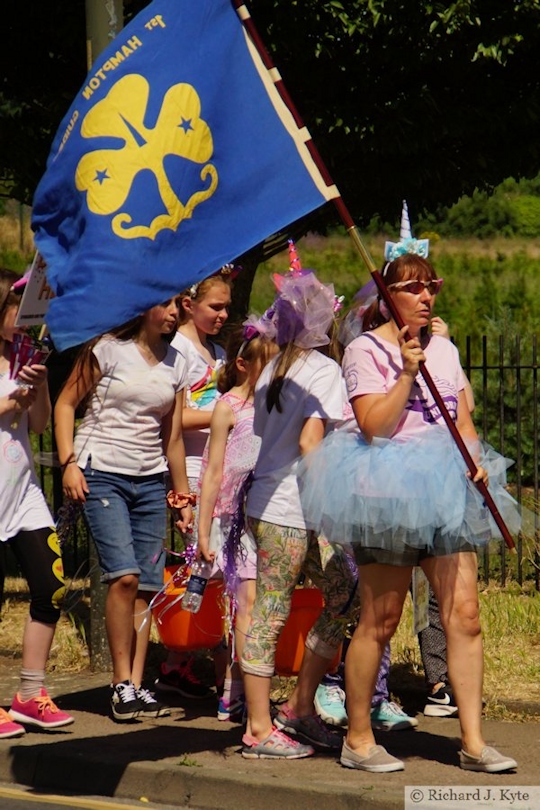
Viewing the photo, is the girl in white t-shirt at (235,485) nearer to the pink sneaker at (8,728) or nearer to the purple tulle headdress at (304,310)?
the purple tulle headdress at (304,310)

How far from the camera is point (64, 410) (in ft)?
21.6

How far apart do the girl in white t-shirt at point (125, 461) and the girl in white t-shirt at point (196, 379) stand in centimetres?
36

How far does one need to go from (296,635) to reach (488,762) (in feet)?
4.33

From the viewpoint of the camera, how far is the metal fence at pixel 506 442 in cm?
932

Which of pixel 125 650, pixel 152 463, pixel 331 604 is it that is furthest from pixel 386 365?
pixel 125 650

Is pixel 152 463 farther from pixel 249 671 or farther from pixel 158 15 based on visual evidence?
pixel 158 15

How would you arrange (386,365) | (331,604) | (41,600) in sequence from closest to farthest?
(386,365) → (331,604) → (41,600)

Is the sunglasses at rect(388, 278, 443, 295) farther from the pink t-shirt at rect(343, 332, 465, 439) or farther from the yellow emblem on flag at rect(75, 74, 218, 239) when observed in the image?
the yellow emblem on flag at rect(75, 74, 218, 239)

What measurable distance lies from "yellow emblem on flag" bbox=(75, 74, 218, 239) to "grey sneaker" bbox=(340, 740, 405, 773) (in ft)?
7.09

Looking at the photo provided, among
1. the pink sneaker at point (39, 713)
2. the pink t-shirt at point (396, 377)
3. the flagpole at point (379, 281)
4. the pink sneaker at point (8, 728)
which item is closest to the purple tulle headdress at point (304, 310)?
the pink t-shirt at point (396, 377)

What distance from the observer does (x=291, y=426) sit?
5902 millimetres

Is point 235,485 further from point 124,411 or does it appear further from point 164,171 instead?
point 164,171

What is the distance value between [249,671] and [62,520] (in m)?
1.60

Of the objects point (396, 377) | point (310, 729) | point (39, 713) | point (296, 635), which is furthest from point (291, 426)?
point (39, 713)
